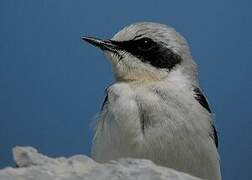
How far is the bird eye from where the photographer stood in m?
1.95

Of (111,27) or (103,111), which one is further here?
(111,27)

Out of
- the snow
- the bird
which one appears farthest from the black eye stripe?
the snow

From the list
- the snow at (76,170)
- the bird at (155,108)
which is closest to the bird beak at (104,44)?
the bird at (155,108)

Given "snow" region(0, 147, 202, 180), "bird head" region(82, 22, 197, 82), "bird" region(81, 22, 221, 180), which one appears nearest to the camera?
"snow" region(0, 147, 202, 180)

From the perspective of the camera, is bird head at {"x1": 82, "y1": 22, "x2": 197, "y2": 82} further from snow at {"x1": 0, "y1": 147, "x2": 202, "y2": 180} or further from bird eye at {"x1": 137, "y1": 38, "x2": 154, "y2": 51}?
Answer: snow at {"x1": 0, "y1": 147, "x2": 202, "y2": 180}

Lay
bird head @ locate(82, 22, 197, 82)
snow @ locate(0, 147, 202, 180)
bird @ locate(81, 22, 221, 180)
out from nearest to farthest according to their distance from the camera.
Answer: snow @ locate(0, 147, 202, 180) < bird @ locate(81, 22, 221, 180) < bird head @ locate(82, 22, 197, 82)

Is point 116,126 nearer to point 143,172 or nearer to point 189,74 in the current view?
point 189,74

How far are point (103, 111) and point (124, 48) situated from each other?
0.81 feet

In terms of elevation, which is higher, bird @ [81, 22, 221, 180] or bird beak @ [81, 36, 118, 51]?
bird beak @ [81, 36, 118, 51]

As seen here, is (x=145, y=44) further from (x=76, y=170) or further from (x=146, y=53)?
(x=76, y=170)

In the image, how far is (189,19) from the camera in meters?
2.69

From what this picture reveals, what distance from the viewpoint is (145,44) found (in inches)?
77.0

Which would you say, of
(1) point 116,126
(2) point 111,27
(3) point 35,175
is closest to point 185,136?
(1) point 116,126

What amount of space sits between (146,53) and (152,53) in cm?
2
